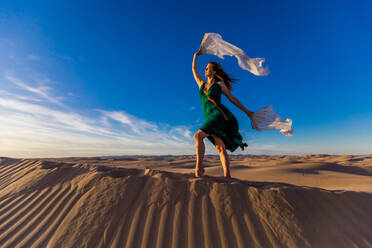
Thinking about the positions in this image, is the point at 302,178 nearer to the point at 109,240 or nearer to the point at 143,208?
the point at 143,208

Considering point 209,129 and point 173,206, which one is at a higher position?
point 209,129

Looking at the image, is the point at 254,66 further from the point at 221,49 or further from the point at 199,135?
the point at 199,135

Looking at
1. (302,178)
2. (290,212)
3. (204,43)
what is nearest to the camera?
(290,212)

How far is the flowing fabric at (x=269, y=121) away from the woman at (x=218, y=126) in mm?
123

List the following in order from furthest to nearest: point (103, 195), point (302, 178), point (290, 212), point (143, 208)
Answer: point (302, 178)
point (103, 195)
point (143, 208)
point (290, 212)

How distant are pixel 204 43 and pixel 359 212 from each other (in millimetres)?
3064

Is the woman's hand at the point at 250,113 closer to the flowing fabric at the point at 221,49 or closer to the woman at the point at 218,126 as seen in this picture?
the woman at the point at 218,126

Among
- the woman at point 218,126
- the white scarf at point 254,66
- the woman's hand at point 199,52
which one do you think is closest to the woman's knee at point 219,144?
the woman at point 218,126

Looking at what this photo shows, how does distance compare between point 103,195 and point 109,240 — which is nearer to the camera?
point 109,240

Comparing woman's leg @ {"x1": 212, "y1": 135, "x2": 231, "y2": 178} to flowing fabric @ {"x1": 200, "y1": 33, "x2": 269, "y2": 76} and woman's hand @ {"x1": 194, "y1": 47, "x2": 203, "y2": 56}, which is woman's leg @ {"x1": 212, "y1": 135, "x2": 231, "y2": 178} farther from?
woman's hand @ {"x1": 194, "y1": 47, "x2": 203, "y2": 56}

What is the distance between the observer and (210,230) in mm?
1784

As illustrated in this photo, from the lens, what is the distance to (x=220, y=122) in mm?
2576

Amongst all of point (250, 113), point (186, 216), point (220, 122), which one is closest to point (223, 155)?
point (220, 122)

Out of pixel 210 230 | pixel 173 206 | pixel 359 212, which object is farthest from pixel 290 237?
pixel 173 206
